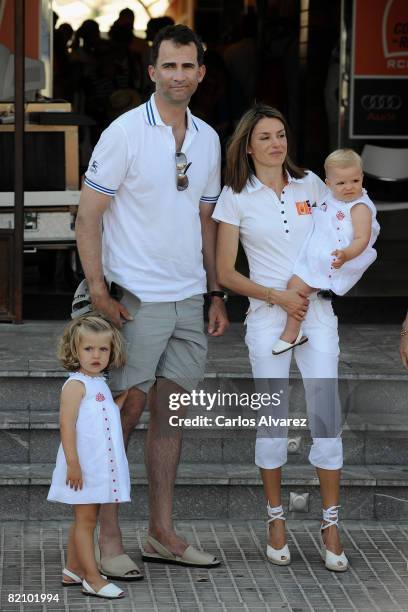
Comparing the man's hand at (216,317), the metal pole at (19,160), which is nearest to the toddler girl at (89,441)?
the man's hand at (216,317)

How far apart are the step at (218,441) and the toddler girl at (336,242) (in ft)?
3.41

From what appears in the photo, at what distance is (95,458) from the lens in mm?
4941

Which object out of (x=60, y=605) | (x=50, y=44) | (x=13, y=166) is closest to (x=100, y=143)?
(x=60, y=605)

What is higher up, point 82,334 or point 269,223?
point 269,223

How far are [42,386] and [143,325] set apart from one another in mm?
1321

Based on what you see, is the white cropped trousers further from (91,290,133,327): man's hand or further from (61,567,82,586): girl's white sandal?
(61,567,82,586): girl's white sandal

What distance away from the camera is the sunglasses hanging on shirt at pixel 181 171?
5094mm

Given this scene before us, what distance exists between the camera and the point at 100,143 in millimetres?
5059

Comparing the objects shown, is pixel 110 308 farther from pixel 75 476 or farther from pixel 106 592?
pixel 106 592

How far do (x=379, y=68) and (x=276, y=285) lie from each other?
521 centimetres

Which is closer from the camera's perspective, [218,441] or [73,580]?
[73,580]

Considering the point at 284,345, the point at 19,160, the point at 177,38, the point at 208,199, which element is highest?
the point at 177,38

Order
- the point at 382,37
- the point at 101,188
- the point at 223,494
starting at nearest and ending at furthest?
the point at 101,188
the point at 223,494
the point at 382,37

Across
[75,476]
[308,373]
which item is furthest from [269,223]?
[75,476]
